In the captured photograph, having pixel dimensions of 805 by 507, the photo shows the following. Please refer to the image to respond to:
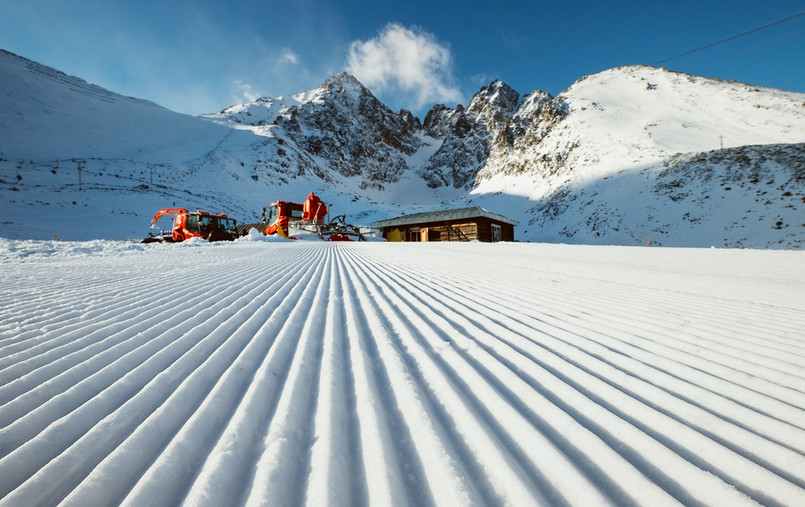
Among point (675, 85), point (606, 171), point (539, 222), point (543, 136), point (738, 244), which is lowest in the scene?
point (738, 244)

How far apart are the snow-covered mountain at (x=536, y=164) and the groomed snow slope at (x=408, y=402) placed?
11.7 meters

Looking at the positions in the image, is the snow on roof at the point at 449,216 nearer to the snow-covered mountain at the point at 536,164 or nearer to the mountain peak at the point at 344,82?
the snow-covered mountain at the point at 536,164

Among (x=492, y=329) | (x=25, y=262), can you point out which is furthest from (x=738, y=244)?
(x=25, y=262)

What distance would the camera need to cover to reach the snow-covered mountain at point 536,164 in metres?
14.6

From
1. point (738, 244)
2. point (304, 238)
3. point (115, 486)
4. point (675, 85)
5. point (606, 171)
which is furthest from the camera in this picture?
point (675, 85)

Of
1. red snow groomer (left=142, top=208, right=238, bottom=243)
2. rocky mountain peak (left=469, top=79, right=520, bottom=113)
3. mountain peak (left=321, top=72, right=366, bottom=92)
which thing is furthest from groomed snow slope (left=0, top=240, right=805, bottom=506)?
mountain peak (left=321, top=72, right=366, bottom=92)

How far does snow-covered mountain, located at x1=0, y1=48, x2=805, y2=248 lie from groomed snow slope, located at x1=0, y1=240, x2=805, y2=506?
11.7 meters

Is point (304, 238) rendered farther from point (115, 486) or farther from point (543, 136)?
point (543, 136)

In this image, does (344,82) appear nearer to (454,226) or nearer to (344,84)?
(344,84)

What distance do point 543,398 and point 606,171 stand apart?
2861cm

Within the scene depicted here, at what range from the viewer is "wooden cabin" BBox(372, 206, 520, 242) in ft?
56.5

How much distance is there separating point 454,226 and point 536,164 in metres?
21.4

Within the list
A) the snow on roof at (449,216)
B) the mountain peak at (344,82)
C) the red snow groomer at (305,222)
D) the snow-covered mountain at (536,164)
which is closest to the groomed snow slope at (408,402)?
the snow-covered mountain at (536,164)

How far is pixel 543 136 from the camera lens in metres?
35.2
